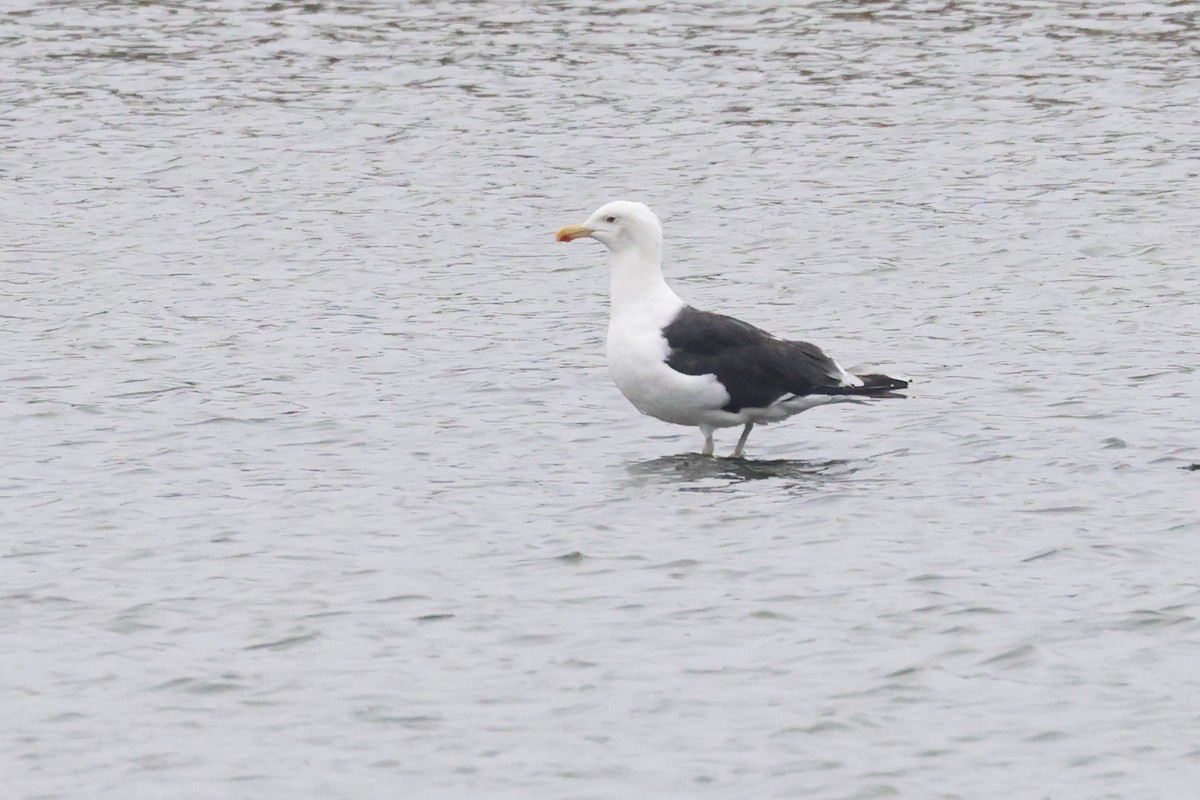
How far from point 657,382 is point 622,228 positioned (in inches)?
56.6

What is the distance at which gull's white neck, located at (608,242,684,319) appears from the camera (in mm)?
16062

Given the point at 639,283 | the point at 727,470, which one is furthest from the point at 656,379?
the point at 639,283

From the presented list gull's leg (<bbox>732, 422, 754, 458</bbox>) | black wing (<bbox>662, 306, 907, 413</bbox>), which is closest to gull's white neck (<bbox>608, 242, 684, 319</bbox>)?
black wing (<bbox>662, 306, 907, 413</bbox>)


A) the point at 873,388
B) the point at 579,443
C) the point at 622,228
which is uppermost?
the point at 622,228

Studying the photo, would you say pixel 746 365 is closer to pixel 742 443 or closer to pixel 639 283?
pixel 742 443

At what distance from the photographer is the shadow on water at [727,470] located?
50.2ft

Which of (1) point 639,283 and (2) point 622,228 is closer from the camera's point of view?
(1) point 639,283

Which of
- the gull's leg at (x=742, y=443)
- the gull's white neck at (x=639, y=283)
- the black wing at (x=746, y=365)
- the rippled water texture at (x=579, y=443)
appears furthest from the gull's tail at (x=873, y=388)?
the gull's white neck at (x=639, y=283)

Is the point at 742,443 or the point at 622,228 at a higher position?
the point at 622,228

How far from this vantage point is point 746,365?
15.7 metres

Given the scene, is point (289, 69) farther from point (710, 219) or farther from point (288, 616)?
point (288, 616)

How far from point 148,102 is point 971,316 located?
16.0m

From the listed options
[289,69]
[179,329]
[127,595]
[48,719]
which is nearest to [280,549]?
[127,595]

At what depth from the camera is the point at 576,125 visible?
3084 cm
